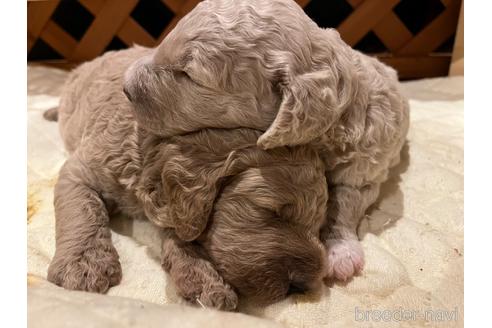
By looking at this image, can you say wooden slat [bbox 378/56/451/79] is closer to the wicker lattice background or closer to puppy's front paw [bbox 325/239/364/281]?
the wicker lattice background

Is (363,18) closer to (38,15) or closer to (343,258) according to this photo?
(343,258)

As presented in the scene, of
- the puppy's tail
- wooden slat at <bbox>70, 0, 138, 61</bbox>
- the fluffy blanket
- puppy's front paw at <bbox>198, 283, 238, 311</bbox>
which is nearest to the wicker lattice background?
wooden slat at <bbox>70, 0, 138, 61</bbox>

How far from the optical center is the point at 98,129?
1257 millimetres

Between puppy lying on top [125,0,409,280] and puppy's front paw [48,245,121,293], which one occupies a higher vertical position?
puppy lying on top [125,0,409,280]

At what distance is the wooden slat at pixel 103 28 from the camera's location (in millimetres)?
2031

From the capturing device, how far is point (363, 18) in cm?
209

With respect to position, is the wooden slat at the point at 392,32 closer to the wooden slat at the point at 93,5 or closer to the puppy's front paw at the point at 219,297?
the wooden slat at the point at 93,5

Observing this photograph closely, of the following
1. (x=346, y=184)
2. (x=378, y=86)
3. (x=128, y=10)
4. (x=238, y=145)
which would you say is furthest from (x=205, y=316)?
(x=128, y=10)

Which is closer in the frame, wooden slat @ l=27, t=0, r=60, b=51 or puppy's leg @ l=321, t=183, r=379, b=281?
puppy's leg @ l=321, t=183, r=379, b=281

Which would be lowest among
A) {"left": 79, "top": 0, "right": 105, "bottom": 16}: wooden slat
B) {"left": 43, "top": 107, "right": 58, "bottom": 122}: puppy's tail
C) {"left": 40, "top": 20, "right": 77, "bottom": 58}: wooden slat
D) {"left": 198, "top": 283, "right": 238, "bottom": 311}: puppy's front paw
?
{"left": 43, "top": 107, "right": 58, "bottom": 122}: puppy's tail

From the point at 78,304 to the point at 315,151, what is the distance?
1.99 feet

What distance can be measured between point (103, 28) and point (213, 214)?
1.33m

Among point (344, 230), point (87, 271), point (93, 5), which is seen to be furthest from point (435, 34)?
point (87, 271)

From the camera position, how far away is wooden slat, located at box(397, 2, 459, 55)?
2178 mm
